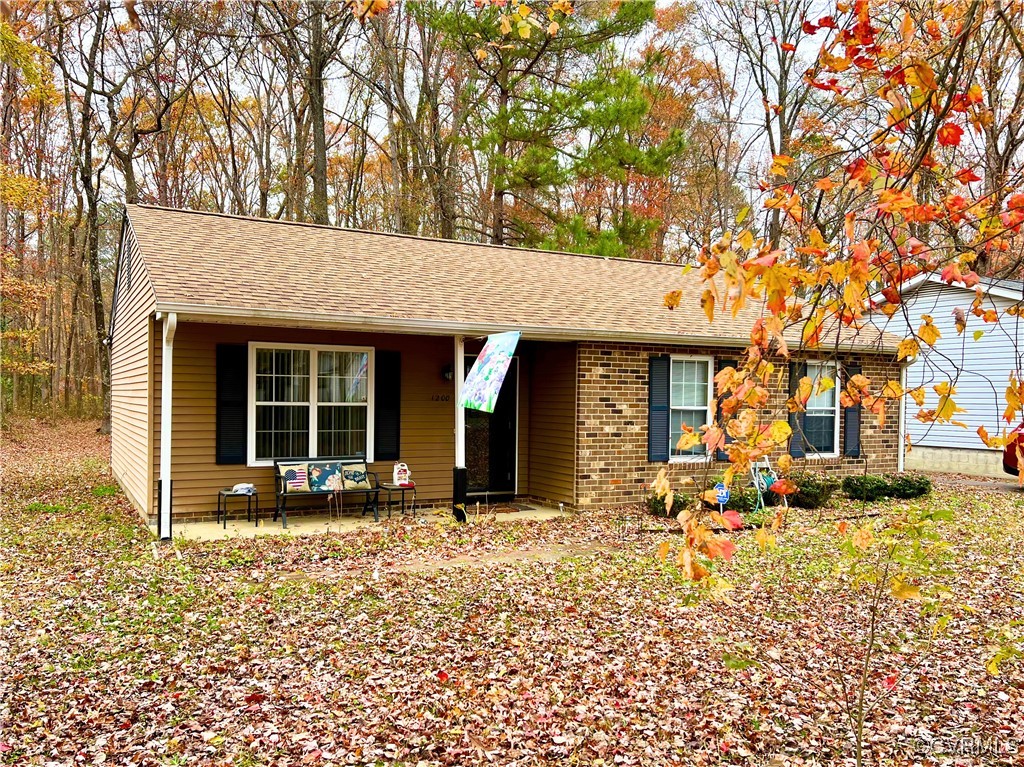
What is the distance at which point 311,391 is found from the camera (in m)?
9.42

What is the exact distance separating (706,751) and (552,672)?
1129 millimetres

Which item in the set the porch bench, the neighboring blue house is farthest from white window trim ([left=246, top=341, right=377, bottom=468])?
the neighboring blue house

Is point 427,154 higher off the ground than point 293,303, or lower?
higher

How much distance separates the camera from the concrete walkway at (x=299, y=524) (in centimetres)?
821

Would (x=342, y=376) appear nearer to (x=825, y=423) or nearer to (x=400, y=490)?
(x=400, y=490)

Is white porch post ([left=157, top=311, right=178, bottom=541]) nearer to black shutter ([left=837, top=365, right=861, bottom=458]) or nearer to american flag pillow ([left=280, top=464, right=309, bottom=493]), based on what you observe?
american flag pillow ([left=280, top=464, right=309, bottom=493])

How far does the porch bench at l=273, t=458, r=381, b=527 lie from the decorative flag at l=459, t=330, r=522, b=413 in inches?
69.0

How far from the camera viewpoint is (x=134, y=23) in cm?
2031

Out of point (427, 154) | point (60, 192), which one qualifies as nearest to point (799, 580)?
point (427, 154)

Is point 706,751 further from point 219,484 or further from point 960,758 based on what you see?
point 219,484

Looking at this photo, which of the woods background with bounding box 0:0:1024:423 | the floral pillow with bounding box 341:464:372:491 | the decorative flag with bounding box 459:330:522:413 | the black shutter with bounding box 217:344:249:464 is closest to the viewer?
the decorative flag with bounding box 459:330:522:413

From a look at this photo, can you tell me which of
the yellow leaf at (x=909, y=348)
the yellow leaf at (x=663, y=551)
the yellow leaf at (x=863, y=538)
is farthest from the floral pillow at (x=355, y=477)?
the yellow leaf at (x=909, y=348)

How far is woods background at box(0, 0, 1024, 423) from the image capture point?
1809cm

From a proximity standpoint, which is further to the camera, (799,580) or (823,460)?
(823,460)
